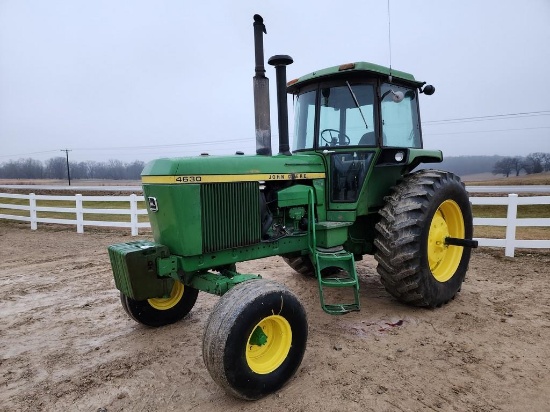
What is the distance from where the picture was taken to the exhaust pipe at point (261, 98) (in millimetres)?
3758

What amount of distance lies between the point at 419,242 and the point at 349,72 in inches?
75.0

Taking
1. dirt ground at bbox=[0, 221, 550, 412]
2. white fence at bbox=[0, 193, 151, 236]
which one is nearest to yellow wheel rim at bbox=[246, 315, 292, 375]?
dirt ground at bbox=[0, 221, 550, 412]

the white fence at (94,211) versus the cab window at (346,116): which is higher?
the cab window at (346,116)

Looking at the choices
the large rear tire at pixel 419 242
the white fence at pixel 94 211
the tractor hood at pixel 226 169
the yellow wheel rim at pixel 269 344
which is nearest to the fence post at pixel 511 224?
the large rear tire at pixel 419 242

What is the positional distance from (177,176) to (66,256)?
5.74 meters

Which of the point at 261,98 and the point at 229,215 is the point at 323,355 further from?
the point at 261,98

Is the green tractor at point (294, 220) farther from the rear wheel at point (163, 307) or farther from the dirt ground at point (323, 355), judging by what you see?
the dirt ground at point (323, 355)

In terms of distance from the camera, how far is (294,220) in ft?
13.3

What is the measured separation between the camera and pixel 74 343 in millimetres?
3793

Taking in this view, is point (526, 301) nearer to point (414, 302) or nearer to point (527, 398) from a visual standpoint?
point (414, 302)

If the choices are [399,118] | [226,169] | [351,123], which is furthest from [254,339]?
[399,118]

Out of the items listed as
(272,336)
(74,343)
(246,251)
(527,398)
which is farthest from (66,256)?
(527,398)

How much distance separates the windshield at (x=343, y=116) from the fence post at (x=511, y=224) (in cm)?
376

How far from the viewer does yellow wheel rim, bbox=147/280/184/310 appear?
13.3 ft
